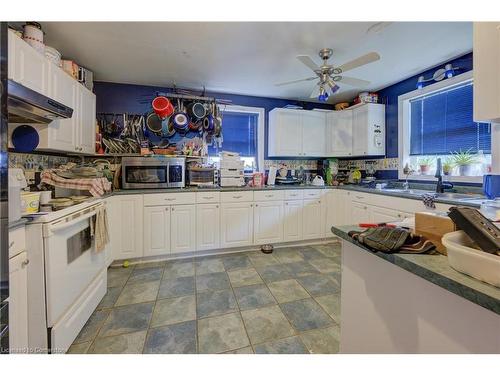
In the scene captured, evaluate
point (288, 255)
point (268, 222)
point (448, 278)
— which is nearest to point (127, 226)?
point (268, 222)

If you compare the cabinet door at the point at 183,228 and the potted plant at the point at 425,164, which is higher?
the potted plant at the point at 425,164

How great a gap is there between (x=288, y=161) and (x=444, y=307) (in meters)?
3.34

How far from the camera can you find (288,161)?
390cm

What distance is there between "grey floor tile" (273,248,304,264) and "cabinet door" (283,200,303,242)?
0.54ft

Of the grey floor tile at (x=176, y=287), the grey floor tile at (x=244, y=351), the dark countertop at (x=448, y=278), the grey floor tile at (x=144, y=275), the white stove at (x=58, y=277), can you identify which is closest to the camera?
the dark countertop at (x=448, y=278)

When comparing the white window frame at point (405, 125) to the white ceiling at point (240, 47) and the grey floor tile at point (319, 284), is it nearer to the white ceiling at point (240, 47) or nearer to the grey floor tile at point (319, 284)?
the white ceiling at point (240, 47)

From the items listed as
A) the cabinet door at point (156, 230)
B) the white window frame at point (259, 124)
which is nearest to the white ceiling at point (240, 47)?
the white window frame at point (259, 124)

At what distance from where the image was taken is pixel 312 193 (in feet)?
11.0

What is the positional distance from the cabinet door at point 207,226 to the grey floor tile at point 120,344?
1.39 metres

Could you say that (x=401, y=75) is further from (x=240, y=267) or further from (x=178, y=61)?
(x=240, y=267)

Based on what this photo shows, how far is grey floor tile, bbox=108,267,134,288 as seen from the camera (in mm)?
2266

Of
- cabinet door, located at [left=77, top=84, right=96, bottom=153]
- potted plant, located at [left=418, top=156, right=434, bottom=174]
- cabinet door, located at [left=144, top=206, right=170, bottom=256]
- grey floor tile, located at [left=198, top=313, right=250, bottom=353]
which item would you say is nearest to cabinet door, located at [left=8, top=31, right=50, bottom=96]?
cabinet door, located at [left=77, top=84, right=96, bottom=153]

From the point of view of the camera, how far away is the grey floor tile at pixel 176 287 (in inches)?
81.5
